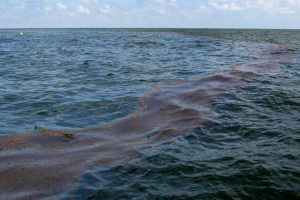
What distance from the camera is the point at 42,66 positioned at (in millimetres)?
16734

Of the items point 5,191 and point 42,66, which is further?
point 42,66

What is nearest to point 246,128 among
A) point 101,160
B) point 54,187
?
point 101,160

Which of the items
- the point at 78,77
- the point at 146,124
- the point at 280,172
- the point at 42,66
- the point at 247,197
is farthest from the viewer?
the point at 42,66

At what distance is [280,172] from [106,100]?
6.55 metres

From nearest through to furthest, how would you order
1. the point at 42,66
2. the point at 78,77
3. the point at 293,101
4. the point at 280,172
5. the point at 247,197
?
the point at 247,197, the point at 280,172, the point at 293,101, the point at 78,77, the point at 42,66

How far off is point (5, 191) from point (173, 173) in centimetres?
276

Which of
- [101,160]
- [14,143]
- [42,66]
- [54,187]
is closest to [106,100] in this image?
[14,143]

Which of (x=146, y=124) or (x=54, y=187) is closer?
(x=54, y=187)

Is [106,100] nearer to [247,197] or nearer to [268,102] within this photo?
[268,102]

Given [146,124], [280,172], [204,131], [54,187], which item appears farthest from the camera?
[146,124]

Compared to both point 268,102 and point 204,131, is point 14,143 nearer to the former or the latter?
point 204,131

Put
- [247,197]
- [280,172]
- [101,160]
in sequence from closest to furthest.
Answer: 1. [247,197]
2. [280,172]
3. [101,160]

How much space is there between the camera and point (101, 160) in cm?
505

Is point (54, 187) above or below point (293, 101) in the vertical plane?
below
